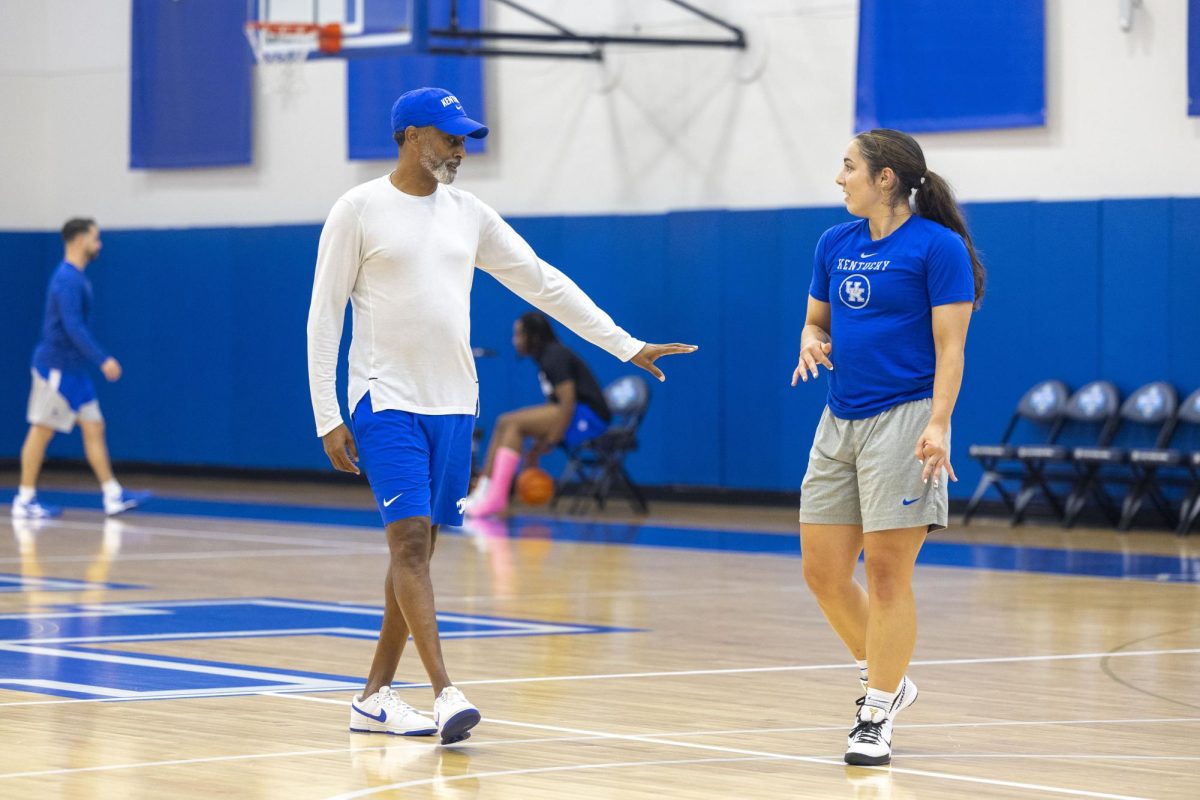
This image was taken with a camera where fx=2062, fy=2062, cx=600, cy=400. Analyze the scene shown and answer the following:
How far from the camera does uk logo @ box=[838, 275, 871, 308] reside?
6.16m

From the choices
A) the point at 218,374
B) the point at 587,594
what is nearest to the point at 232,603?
the point at 587,594

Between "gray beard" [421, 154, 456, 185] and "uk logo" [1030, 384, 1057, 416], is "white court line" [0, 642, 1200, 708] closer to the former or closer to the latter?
"gray beard" [421, 154, 456, 185]

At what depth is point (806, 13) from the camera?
17328mm

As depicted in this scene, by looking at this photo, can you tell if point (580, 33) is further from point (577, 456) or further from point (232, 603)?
point (232, 603)

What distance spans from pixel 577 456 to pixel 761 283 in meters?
2.26

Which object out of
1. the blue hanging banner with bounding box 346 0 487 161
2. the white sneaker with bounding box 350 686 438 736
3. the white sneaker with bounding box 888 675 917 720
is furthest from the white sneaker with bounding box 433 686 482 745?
the blue hanging banner with bounding box 346 0 487 161

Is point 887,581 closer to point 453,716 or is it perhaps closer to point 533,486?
point 453,716

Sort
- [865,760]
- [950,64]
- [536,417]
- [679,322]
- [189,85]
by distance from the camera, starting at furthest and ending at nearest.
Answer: [189,85] → [679,322] → [536,417] → [950,64] → [865,760]

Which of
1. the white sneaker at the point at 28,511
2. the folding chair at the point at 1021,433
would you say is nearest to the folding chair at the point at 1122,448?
the folding chair at the point at 1021,433

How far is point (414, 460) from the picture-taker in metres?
6.36

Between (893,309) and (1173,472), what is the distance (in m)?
9.88

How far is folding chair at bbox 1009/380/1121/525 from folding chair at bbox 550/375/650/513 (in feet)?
10.5

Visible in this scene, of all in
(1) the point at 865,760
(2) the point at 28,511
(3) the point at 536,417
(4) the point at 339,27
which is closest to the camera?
(1) the point at 865,760

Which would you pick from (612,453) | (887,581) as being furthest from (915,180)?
(612,453)
